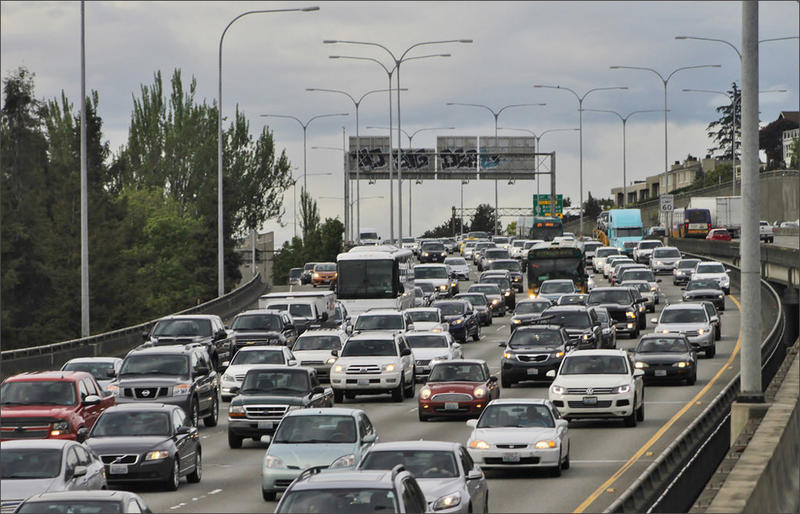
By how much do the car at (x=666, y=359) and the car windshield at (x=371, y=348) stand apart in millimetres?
6453

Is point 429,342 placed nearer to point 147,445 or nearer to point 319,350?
point 319,350

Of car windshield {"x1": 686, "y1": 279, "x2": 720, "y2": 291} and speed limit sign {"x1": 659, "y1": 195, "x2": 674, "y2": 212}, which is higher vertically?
speed limit sign {"x1": 659, "y1": 195, "x2": 674, "y2": 212}

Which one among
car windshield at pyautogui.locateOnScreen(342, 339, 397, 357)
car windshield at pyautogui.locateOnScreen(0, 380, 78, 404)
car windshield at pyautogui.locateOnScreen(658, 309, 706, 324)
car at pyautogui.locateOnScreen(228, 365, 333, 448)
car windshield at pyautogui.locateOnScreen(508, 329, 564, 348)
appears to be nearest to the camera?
car windshield at pyautogui.locateOnScreen(0, 380, 78, 404)

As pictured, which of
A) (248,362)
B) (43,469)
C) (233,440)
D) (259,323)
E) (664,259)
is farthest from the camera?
(664,259)

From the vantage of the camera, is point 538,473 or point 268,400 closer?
point 538,473

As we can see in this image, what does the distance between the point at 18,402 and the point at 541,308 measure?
28.9 m

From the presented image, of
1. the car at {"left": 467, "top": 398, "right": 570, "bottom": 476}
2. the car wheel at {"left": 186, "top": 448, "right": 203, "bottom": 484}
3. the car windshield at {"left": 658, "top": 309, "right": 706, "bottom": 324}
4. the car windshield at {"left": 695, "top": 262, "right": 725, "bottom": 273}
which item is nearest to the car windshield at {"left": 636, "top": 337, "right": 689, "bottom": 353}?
the car windshield at {"left": 658, "top": 309, "right": 706, "bottom": 324}

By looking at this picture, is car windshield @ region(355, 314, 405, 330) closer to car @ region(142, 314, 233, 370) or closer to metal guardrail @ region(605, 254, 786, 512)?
car @ region(142, 314, 233, 370)

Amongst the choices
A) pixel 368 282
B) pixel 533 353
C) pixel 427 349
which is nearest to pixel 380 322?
pixel 427 349

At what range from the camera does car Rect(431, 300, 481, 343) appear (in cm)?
5631

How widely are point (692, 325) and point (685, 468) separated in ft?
87.3

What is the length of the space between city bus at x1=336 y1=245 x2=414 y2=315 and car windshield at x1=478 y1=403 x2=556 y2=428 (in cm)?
2945

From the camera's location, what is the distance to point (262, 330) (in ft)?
158

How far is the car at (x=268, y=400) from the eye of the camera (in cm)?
2994
